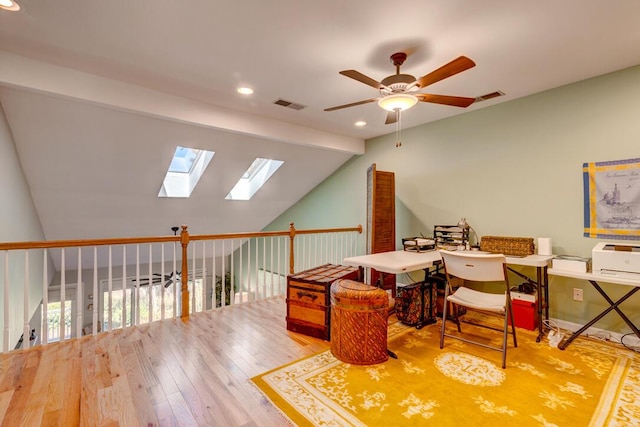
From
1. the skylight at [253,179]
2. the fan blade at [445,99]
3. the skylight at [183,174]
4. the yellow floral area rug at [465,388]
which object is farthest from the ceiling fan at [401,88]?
the skylight at [183,174]

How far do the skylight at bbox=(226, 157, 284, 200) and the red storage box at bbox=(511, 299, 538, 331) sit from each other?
3.97 meters

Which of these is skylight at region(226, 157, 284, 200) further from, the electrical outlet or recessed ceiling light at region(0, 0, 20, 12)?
the electrical outlet

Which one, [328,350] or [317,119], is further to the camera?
[317,119]

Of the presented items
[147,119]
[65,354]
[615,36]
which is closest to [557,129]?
[615,36]

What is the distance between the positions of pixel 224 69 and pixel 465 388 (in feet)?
10.6

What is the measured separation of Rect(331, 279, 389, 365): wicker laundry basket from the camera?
7.94ft

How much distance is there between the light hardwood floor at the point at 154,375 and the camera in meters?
1.81

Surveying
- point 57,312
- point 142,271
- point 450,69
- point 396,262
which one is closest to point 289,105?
point 450,69

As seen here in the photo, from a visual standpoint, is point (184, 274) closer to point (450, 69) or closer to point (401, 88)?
point (401, 88)

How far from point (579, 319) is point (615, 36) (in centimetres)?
261

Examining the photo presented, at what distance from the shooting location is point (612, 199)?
2922 millimetres

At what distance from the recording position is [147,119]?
350cm

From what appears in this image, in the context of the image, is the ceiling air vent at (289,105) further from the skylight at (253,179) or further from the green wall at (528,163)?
the skylight at (253,179)

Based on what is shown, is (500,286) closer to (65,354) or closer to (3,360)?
(65,354)
